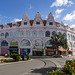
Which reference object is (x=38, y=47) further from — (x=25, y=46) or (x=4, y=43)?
(x=4, y=43)

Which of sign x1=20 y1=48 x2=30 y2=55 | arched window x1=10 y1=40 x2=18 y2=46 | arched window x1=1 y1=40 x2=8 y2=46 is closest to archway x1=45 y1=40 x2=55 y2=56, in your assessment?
sign x1=20 y1=48 x2=30 y2=55

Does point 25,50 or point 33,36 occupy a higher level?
point 33,36

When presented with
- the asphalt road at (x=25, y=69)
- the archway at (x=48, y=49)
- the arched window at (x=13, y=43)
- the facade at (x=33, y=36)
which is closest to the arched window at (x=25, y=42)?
the facade at (x=33, y=36)

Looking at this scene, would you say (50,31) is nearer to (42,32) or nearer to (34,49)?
(42,32)

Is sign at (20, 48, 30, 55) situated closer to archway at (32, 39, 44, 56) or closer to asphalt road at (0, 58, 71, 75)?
archway at (32, 39, 44, 56)

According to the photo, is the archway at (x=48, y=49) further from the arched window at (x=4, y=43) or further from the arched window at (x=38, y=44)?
the arched window at (x=4, y=43)

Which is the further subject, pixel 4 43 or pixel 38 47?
pixel 4 43

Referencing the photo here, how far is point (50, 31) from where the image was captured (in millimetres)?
40156

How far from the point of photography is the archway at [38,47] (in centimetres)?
3929

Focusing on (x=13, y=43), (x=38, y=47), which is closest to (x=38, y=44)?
(x=38, y=47)

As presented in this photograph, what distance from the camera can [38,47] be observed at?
1550 inches

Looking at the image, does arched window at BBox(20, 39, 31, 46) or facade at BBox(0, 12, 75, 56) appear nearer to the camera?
facade at BBox(0, 12, 75, 56)

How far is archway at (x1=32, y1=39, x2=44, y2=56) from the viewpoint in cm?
3929

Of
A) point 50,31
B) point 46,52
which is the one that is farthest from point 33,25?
point 46,52
